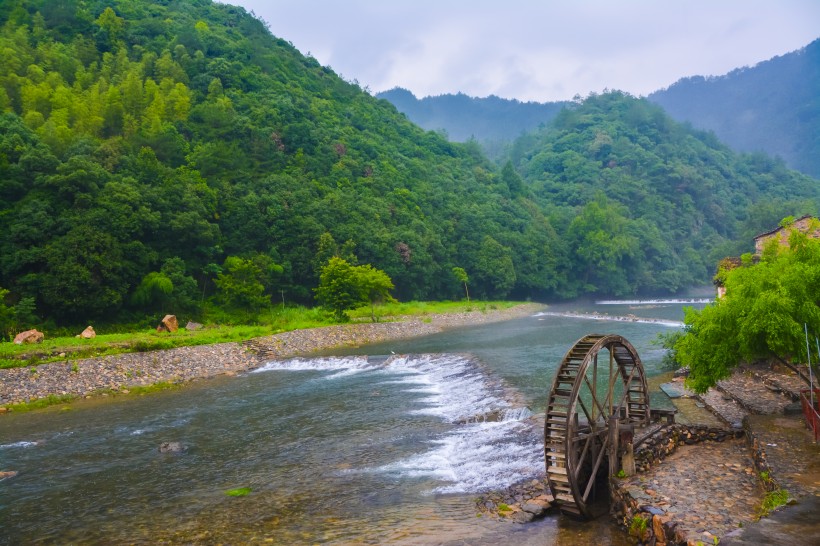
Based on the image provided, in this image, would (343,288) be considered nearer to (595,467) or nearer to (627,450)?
(627,450)

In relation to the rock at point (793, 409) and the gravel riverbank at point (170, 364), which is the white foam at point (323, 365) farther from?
the rock at point (793, 409)

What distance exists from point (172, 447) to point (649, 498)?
1537 centimetres

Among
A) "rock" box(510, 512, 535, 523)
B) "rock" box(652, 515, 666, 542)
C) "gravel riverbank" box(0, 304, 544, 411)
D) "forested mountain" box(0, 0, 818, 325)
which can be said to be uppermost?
"forested mountain" box(0, 0, 818, 325)

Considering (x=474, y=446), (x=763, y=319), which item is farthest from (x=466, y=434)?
(x=763, y=319)

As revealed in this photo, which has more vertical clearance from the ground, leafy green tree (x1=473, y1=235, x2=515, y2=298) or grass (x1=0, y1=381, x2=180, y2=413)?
leafy green tree (x1=473, y1=235, x2=515, y2=298)

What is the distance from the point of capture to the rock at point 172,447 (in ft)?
61.4

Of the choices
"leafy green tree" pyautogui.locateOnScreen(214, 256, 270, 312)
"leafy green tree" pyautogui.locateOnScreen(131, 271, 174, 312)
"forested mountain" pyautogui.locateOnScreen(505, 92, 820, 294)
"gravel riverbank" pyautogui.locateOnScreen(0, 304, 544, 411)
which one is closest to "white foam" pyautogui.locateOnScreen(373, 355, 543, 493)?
"gravel riverbank" pyautogui.locateOnScreen(0, 304, 544, 411)

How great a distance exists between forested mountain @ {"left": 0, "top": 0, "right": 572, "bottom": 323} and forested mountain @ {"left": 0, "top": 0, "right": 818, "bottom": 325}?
241 mm

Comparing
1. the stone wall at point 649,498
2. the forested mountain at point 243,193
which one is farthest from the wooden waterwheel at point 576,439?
the forested mountain at point 243,193

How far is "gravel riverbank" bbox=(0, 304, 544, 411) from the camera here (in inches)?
1083

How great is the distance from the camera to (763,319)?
45.6 feet

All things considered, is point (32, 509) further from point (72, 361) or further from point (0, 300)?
point (0, 300)

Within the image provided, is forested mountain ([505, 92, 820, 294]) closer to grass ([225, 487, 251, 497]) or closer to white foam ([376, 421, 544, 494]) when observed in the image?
white foam ([376, 421, 544, 494])

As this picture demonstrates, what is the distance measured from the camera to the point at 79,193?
1783 inches
